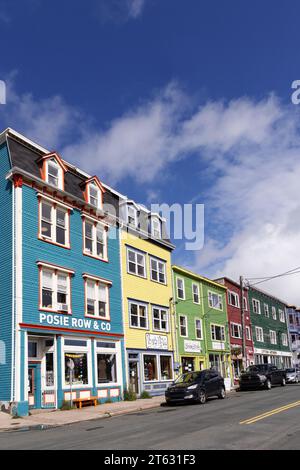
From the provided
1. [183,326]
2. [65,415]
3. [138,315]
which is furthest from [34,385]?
[183,326]

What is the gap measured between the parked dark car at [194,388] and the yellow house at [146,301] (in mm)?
6202

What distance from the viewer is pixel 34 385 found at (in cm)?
2283

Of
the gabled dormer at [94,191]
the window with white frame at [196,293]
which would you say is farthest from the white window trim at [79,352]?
the window with white frame at [196,293]

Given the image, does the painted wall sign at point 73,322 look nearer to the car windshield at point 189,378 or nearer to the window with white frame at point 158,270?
the car windshield at point 189,378

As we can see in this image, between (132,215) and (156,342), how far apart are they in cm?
837

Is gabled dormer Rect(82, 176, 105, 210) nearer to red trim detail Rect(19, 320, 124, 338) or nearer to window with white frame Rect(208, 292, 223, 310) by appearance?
red trim detail Rect(19, 320, 124, 338)

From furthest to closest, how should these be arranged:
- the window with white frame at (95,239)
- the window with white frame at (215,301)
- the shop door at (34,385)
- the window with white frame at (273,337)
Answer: the window with white frame at (273,337) → the window with white frame at (215,301) → the window with white frame at (95,239) → the shop door at (34,385)

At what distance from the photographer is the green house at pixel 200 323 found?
3669cm

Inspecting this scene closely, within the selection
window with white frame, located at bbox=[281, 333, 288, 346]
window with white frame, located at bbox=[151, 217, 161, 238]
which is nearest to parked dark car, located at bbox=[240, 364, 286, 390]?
window with white frame, located at bbox=[151, 217, 161, 238]

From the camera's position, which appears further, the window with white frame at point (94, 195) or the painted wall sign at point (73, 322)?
the window with white frame at point (94, 195)

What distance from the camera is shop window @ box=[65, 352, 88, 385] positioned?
2421cm

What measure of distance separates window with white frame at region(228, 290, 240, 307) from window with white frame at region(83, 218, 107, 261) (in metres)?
21.5

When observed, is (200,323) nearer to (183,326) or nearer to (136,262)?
(183,326)
